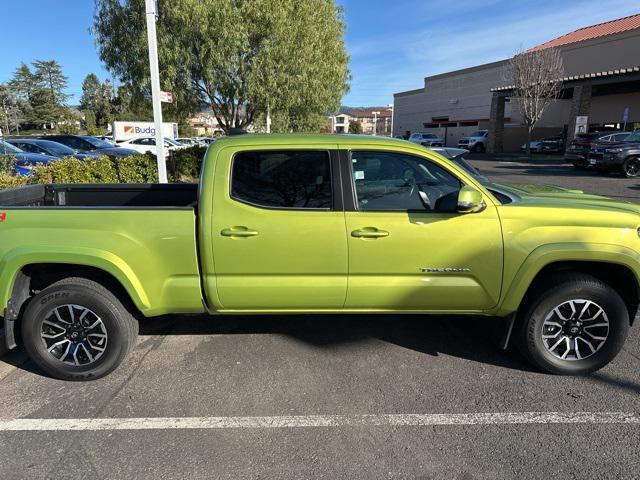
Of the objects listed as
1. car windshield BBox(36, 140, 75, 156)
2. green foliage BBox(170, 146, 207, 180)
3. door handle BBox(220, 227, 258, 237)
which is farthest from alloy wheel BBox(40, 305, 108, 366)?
car windshield BBox(36, 140, 75, 156)

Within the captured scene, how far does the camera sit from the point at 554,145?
3188 centimetres

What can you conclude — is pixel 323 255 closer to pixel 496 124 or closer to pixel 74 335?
pixel 74 335

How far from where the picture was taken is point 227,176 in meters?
3.31

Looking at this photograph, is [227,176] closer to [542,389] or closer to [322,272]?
[322,272]

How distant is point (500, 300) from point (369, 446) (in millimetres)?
1474

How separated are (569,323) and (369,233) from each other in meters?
1.68

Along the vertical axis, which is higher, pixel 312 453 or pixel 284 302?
pixel 284 302

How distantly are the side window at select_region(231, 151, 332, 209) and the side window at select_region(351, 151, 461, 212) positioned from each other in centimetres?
26

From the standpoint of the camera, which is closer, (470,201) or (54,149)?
(470,201)

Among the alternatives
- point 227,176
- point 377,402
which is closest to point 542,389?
point 377,402

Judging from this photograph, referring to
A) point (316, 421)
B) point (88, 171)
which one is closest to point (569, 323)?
point (316, 421)

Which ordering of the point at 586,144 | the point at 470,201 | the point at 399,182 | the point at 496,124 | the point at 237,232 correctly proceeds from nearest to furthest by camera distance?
the point at 470,201
the point at 237,232
the point at 399,182
the point at 586,144
the point at 496,124

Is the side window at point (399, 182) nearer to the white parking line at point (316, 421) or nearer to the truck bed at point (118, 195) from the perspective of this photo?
the white parking line at point (316, 421)

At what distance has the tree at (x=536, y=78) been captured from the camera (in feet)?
90.0
